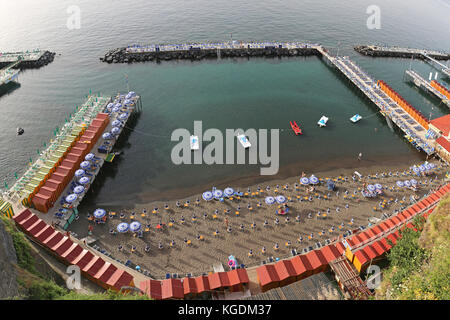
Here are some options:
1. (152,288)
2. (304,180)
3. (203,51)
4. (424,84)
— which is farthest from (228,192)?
(424,84)

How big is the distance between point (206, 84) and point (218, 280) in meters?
67.0

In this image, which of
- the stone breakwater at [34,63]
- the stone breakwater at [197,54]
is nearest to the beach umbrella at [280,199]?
the stone breakwater at [197,54]

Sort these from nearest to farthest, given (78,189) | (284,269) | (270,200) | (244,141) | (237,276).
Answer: (237,276) < (284,269) < (78,189) < (270,200) < (244,141)

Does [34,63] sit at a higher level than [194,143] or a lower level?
higher

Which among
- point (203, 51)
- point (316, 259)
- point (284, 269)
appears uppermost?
point (203, 51)

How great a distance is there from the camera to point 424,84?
310 feet

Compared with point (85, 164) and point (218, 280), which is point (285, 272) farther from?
point (85, 164)

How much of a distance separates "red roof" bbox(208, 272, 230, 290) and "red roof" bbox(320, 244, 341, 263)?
47.5 ft

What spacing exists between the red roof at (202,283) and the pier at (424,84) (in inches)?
3280

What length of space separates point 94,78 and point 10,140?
33791 mm

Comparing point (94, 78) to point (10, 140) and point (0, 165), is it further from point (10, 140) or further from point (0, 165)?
point (0, 165)

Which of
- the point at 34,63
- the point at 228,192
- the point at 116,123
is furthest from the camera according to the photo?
the point at 34,63

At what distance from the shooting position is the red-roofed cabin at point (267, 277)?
4234cm

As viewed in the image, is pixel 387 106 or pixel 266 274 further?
pixel 387 106
